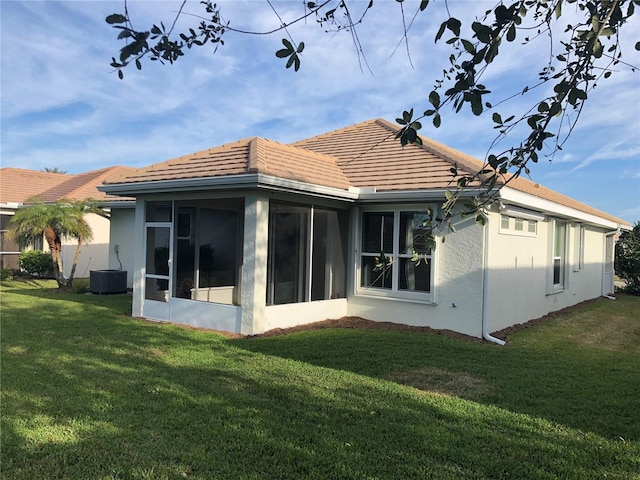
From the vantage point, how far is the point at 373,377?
22.5 ft

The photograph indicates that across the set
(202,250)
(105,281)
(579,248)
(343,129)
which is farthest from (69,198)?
(579,248)

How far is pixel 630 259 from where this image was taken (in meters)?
23.1

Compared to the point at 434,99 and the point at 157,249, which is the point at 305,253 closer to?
the point at 157,249

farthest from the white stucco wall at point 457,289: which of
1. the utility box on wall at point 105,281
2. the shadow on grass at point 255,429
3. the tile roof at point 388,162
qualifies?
the utility box on wall at point 105,281

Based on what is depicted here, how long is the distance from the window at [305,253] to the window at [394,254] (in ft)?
1.73

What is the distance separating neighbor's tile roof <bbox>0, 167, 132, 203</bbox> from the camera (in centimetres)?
2239

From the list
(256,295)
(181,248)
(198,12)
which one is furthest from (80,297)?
(198,12)

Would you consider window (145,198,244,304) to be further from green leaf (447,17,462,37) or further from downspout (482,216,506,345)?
green leaf (447,17,462,37)

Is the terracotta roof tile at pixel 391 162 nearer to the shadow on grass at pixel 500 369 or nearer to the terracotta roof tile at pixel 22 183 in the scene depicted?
the shadow on grass at pixel 500 369

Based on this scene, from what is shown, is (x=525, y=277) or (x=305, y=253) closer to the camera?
(x=305, y=253)

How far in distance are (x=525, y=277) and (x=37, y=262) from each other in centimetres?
1820

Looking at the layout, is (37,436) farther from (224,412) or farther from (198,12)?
(198,12)

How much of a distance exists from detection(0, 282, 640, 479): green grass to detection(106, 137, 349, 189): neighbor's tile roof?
3.21 m

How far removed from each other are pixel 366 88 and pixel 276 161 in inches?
199
